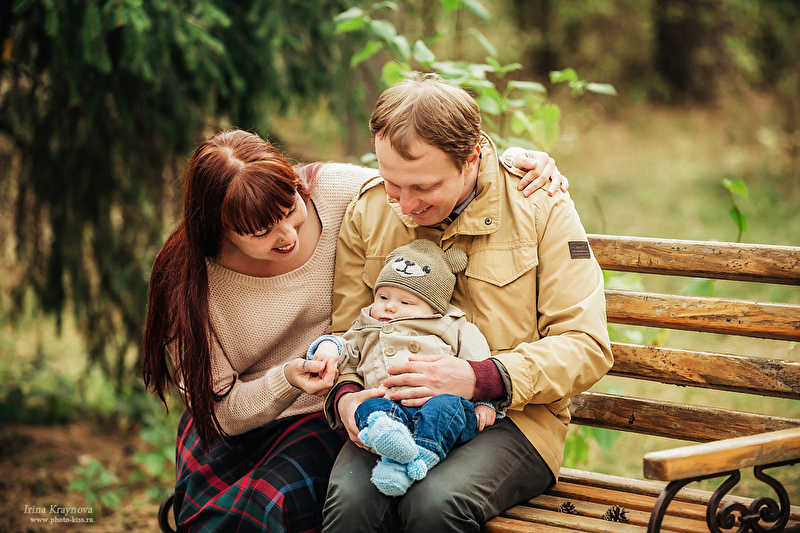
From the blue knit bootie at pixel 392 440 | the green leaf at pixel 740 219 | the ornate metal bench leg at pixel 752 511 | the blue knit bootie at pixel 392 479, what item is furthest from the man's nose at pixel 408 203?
the green leaf at pixel 740 219

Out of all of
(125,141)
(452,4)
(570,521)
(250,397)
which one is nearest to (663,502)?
(570,521)

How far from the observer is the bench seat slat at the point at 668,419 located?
2.16 meters

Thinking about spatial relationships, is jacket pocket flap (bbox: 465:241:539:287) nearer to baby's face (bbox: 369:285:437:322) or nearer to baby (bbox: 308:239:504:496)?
baby (bbox: 308:239:504:496)

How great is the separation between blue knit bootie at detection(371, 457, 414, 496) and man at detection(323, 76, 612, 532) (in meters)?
0.04

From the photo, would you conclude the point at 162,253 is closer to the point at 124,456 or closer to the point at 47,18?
the point at 47,18

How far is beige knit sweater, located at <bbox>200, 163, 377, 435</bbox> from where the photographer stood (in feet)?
7.10

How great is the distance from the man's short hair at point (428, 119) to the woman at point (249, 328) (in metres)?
0.30

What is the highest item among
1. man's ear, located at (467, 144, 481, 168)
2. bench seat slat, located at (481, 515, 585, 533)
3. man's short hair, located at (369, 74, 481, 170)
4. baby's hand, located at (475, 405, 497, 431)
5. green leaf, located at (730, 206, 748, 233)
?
man's short hair, located at (369, 74, 481, 170)

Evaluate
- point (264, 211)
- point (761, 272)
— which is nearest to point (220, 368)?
point (264, 211)

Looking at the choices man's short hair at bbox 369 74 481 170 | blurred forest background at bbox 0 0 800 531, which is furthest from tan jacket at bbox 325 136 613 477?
blurred forest background at bbox 0 0 800 531

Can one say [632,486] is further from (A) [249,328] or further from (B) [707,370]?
(A) [249,328]

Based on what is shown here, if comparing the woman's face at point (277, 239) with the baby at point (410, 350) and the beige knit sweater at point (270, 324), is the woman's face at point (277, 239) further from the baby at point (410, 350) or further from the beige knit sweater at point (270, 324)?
the baby at point (410, 350)

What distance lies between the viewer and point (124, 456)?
3994 millimetres

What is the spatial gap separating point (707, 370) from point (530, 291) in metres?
0.68
